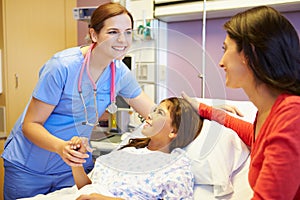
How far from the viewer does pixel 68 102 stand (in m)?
1.46

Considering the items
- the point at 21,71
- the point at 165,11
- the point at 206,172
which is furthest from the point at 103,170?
the point at 21,71

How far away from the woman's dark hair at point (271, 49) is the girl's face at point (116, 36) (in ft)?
1.60

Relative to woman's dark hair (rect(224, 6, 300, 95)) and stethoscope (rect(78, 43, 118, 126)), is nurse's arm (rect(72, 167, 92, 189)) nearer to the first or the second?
stethoscope (rect(78, 43, 118, 126))

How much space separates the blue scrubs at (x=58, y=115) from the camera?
55.2 inches

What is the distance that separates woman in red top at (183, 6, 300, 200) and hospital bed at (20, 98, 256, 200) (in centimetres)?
34

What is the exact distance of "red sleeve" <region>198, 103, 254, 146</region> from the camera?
4.50ft

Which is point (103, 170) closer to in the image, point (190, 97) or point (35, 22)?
point (190, 97)

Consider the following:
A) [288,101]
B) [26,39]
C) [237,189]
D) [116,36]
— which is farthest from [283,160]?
[26,39]

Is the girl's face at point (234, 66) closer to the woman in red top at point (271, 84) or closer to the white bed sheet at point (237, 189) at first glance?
the woman in red top at point (271, 84)

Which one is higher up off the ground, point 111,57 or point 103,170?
point 111,57

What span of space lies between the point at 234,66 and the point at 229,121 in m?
0.46

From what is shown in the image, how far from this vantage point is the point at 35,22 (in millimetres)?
2734

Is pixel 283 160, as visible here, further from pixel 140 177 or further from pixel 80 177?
pixel 80 177

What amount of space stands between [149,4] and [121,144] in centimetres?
110
